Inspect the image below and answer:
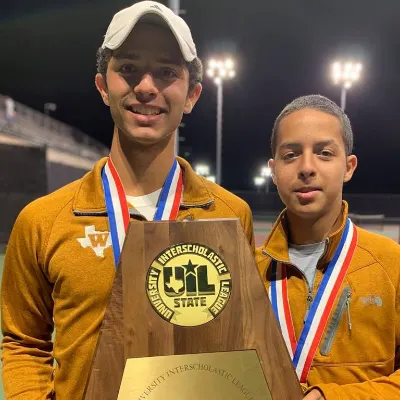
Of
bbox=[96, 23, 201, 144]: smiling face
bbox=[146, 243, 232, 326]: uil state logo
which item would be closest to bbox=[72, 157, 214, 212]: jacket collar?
bbox=[96, 23, 201, 144]: smiling face

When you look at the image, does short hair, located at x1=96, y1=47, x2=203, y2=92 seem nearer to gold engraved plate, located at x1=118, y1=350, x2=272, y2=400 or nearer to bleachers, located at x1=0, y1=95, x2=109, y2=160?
gold engraved plate, located at x1=118, y1=350, x2=272, y2=400

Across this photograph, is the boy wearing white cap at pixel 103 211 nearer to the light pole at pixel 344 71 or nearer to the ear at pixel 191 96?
the ear at pixel 191 96

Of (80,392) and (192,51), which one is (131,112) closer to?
(192,51)

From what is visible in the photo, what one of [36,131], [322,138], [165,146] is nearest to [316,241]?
[322,138]

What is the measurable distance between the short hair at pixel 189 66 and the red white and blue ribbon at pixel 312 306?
742 millimetres

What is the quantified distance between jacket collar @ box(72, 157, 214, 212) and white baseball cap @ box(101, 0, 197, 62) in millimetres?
398

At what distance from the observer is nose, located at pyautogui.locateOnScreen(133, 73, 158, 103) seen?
4.45 ft

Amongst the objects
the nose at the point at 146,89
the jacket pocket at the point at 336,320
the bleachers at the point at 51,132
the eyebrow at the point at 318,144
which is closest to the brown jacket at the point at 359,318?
the jacket pocket at the point at 336,320

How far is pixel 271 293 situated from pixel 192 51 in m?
0.89

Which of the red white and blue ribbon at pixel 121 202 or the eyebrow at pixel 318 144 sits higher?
the eyebrow at pixel 318 144

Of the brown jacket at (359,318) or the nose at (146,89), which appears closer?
the nose at (146,89)

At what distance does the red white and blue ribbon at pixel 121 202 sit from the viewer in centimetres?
133

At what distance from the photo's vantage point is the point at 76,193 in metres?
1.43

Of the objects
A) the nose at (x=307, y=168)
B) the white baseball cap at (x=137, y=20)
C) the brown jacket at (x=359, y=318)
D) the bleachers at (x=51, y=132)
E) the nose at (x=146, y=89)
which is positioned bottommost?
the bleachers at (x=51, y=132)
